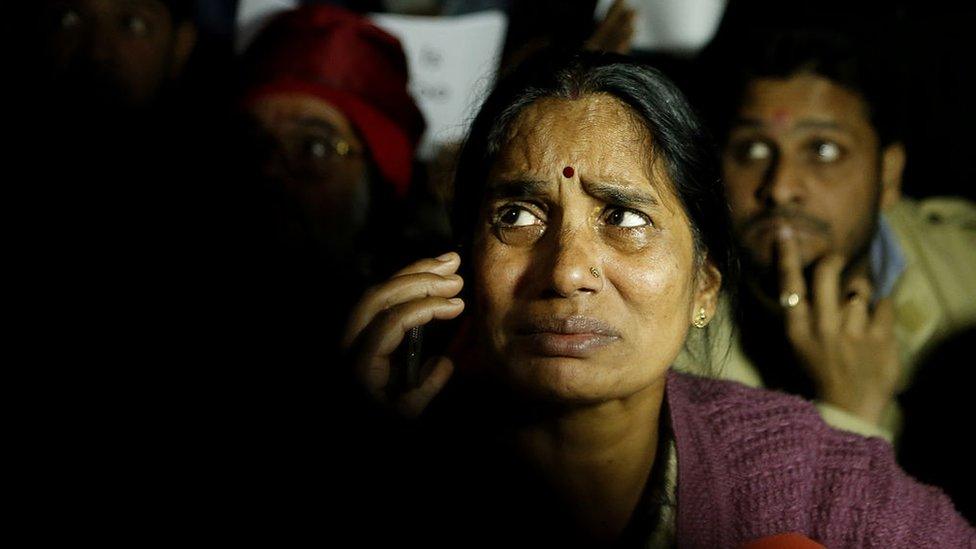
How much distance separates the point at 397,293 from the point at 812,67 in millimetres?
2011

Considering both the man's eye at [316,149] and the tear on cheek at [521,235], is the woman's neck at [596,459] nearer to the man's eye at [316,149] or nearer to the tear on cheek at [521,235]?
the tear on cheek at [521,235]

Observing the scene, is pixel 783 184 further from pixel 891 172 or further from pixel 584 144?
pixel 584 144

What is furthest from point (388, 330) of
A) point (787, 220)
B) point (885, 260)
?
point (885, 260)

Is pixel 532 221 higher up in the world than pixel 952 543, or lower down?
higher up

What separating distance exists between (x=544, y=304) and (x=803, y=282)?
4.64 feet

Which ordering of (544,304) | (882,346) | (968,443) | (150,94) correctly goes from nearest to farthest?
(544,304) < (882,346) < (968,443) < (150,94)

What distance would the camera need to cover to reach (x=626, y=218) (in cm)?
174

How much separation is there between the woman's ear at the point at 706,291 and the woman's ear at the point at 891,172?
1.52 metres

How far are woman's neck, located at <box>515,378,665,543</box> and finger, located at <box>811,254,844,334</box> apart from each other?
954 millimetres

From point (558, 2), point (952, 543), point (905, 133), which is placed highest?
point (558, 2)

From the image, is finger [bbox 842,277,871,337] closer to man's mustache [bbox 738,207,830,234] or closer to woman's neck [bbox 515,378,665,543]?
man's mustache [bbox 738,207,830,234]

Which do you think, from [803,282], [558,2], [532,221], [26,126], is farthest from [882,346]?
[26,126]

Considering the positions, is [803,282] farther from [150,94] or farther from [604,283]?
[150,94]

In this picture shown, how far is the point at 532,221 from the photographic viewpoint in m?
1.79
